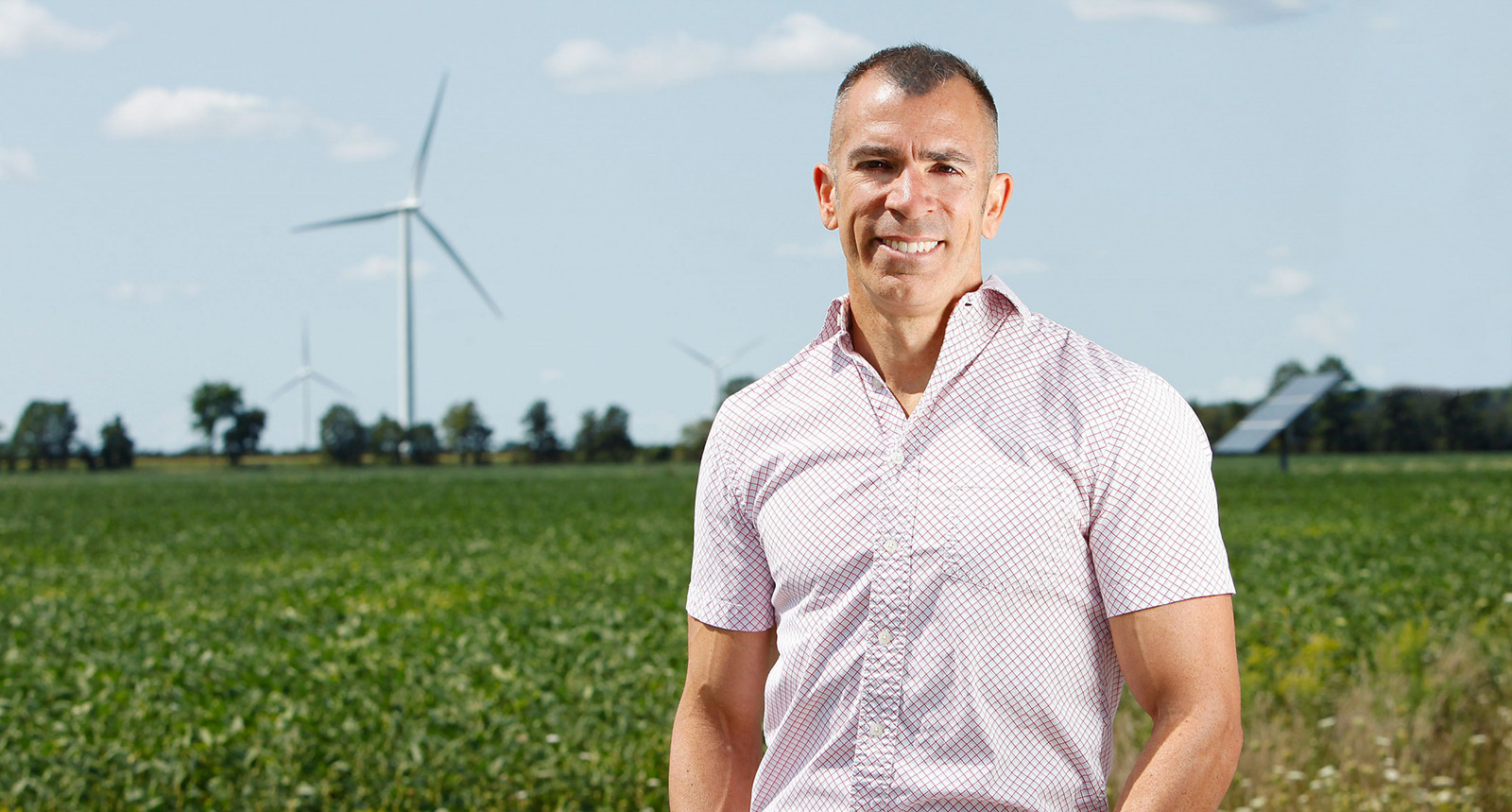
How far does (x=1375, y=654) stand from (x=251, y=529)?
2478 cm

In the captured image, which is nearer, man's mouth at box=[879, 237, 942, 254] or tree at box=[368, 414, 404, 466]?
man's mouth at box=[879, 237, 942, 254]

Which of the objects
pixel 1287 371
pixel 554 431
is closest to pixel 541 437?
pixel 554 431

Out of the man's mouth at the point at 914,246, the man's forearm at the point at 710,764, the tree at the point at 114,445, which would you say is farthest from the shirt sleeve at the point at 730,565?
the tree at the point at 114,445

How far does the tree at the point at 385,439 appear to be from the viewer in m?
87.3

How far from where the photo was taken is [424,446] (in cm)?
8631

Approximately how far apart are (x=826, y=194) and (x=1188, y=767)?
1.04 metres

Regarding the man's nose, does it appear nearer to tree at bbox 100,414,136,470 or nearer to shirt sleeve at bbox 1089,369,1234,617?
shirt sleeve at bbox 1089,369,1234,617

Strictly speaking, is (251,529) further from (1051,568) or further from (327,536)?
(1051,568)

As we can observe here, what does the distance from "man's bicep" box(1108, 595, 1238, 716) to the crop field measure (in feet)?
13.6

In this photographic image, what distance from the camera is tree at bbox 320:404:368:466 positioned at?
91.1m

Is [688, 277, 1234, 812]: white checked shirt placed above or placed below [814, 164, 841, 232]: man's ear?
below

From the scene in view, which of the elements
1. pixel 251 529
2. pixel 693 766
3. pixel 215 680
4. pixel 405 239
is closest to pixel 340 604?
pixel 215 680


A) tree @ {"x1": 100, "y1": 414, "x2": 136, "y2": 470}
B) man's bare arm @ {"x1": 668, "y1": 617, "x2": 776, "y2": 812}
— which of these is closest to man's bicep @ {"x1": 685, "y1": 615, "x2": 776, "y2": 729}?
man's bare arm @ {"x1": 668, "y1": 617, "x2": 776, "y2": 812}

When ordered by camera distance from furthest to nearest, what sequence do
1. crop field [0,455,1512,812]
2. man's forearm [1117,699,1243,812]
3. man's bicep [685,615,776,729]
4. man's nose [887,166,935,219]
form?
crop field [0,455,1512,812] < man's bicep [685,615,776,729] < man's nose [887,166,935,219] < man's forearm [1117,699,1243,812]
